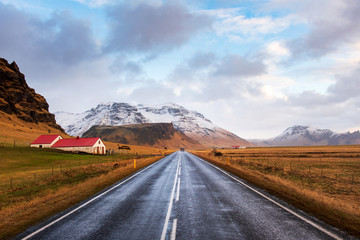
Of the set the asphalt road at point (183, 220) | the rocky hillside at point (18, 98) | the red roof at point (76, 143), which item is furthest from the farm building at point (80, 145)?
the rocky hillside at point (18, 98)

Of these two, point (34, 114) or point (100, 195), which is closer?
point (100, 195)

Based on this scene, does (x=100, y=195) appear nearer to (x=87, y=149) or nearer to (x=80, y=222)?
(x=80, y=222)

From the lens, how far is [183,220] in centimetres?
838

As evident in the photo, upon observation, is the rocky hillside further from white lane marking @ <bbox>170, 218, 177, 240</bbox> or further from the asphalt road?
white lane marking @ <bbox>170, 218, 177, 240</bbox>

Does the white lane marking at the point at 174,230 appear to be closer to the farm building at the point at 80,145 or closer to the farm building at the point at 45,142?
the farm building at the point at 80,145

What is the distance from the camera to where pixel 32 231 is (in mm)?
7559

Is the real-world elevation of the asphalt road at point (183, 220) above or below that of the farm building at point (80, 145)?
below

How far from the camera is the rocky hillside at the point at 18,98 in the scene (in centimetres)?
13650

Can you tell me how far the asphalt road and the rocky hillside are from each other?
146 meters

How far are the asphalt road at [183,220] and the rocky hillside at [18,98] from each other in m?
146

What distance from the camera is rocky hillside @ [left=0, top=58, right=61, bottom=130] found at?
136500mm

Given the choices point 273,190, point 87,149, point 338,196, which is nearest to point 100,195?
point 273,190

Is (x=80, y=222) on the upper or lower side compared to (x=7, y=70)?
lower

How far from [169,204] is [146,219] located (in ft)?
7.40
